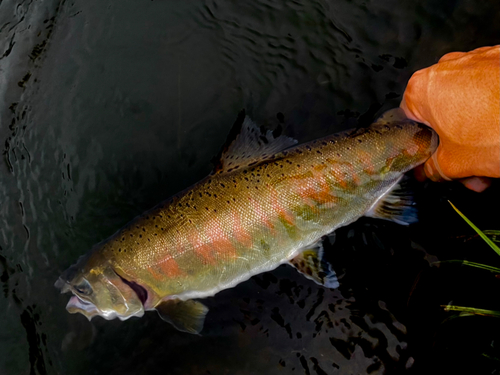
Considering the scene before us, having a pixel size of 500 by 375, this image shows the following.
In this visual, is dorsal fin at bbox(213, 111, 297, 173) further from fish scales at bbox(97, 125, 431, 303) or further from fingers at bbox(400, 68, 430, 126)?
fingers at bbox(400, 68, 430, 126)

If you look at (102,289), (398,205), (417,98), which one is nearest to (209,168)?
(102,289)

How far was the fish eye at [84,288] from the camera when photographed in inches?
101

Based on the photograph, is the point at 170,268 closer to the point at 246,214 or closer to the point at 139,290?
the point at 139,290

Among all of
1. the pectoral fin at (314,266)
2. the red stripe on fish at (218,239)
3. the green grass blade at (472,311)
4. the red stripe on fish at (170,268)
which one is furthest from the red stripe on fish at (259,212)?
the green grass blade at (472,311)

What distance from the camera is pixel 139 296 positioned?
2.61 meters

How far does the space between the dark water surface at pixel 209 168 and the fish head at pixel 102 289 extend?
463mm

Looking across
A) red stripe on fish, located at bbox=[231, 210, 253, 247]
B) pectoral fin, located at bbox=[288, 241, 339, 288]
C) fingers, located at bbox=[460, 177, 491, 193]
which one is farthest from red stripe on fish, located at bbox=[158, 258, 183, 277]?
fingers, located at bbox=[460, 177, 491, 193]

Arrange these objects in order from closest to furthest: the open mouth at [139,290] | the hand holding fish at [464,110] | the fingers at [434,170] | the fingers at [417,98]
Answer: the hand holding fish at [464,110]
the fingers at [417,98]
the fingers at [434,170]
the open mouth at [139,290]

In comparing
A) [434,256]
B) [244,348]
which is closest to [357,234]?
[434,256]

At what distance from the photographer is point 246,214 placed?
2512mm

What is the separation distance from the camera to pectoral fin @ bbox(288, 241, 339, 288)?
8.95 ft

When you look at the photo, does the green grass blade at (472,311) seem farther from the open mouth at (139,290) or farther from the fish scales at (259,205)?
the open mouth at (139,290)

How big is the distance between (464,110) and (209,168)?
1.95 m

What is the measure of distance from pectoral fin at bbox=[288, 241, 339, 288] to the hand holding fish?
1.02 meters
